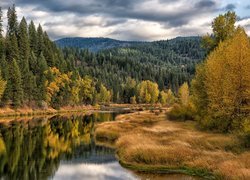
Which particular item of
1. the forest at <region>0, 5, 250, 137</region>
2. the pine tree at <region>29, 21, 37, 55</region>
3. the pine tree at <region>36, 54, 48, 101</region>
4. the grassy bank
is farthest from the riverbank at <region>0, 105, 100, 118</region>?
the pine tree at <region>29, 21, 37, 55</region>

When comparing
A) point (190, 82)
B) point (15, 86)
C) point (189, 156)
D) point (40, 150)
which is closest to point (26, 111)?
point (15, 86)

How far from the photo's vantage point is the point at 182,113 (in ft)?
252

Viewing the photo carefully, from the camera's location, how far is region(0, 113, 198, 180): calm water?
31203 mm

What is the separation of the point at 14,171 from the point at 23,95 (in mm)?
76698

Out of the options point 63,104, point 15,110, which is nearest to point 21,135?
point 15,110

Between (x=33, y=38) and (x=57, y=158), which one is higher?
(x=33, y=38)

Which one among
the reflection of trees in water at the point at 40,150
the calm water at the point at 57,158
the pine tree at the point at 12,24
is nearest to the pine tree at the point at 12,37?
the pine tree at the point at 12,24

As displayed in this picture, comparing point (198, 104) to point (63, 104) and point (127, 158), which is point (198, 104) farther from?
point (63, 104)

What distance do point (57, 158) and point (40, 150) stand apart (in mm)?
5908

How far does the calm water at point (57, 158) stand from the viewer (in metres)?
31.2

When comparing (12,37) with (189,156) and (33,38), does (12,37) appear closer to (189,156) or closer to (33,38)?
(33,38)

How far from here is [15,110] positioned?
103 metres

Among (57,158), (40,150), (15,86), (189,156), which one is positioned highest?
(189,156)

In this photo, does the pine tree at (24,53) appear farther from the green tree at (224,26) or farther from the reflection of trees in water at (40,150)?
the green tree at (224,26)
